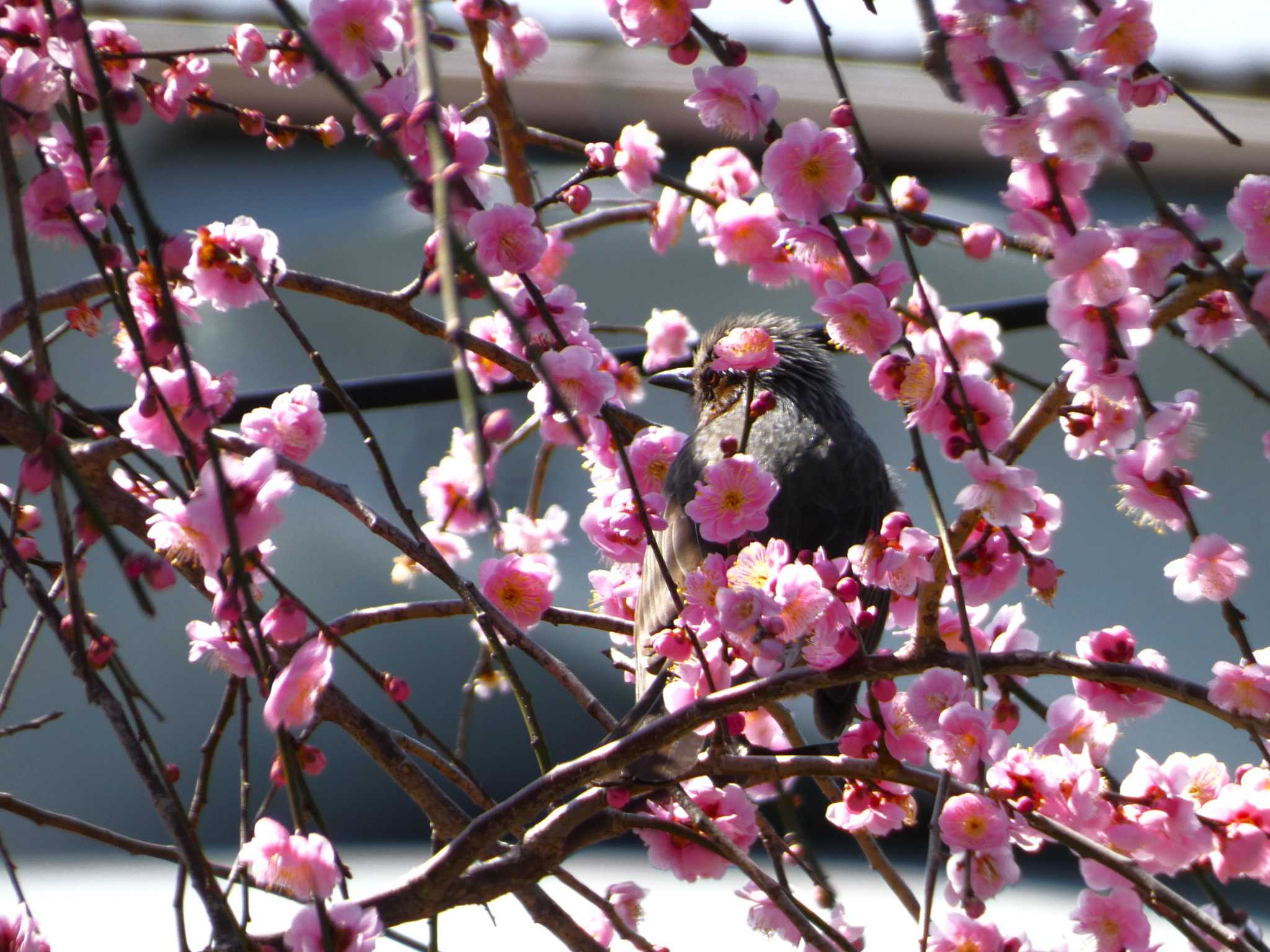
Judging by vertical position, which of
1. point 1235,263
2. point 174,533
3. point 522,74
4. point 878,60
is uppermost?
point 878,60

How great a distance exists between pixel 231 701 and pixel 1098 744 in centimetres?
106

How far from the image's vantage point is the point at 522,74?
161cm

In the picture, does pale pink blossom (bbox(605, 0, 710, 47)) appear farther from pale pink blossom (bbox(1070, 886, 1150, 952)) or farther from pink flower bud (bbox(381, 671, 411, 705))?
pale pink blossom (bbox(1070, 886, 1150, 952))

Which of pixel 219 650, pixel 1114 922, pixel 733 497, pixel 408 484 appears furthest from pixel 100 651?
pixel 408 484

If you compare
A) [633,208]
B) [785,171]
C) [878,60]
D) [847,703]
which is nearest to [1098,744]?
[785,171]

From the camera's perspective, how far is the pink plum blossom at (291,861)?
1098mm

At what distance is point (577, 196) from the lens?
5.98 feet

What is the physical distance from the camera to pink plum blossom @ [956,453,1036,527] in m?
1.21

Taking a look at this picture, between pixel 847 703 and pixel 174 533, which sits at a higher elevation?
pixel 847 703

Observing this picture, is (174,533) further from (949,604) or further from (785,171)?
(949,604)

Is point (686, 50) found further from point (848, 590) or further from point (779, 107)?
point (779, 107)

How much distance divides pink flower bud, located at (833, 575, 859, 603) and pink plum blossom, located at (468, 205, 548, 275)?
49 centimetres

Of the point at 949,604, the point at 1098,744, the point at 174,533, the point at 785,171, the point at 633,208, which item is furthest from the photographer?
the point at 633,208

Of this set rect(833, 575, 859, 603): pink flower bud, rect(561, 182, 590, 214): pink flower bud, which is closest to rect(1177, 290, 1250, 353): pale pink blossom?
rect(833, 575, 859, 603): pink flower bud
